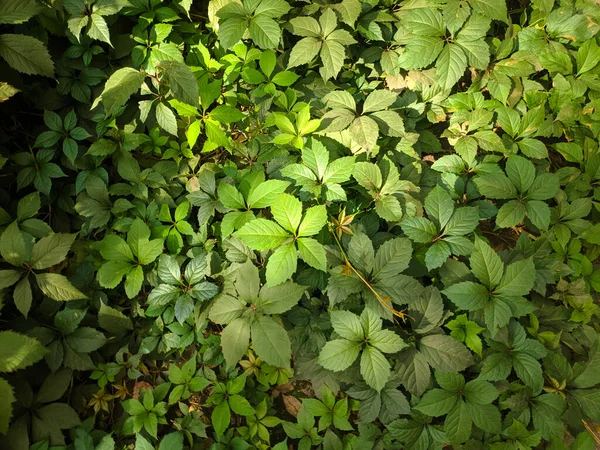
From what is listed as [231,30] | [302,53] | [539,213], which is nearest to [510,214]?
[539,213]

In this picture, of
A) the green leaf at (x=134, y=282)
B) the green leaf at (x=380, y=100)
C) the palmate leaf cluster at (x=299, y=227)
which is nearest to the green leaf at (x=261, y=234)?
the palmate leaf cluster at (x=299, y=227)

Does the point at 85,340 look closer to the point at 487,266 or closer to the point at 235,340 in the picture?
the point at 235,340

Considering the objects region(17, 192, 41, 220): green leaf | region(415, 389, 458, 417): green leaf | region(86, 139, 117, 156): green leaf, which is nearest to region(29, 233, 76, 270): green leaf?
region(17, 192, 41, 220): green leaf

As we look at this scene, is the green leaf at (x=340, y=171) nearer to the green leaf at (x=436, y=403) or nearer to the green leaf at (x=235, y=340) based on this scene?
the green leaf at (x=235, y=340)

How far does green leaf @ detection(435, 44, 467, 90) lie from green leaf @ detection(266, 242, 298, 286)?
43.1 inches

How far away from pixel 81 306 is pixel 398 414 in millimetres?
1455

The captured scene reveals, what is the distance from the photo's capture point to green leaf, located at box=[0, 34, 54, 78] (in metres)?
1.61

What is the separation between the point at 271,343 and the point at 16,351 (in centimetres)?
93

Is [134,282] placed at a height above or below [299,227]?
below

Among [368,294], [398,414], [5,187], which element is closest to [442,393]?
[398,414]

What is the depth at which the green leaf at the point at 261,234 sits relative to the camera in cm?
141

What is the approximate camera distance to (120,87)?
1.71 metres

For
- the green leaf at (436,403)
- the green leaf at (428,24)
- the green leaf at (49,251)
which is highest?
the green leaf at (428,24)

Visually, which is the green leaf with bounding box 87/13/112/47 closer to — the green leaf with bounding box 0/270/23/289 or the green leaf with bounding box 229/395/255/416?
the green leaf with bounding box 0/270/23/289
